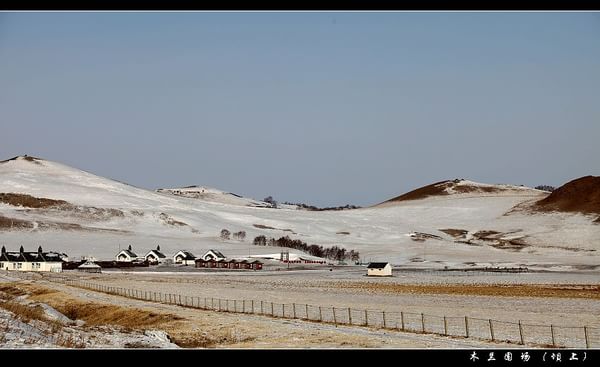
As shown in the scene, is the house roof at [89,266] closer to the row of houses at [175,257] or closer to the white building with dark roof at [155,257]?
the row of houses at [175,257]

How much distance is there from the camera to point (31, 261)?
142m

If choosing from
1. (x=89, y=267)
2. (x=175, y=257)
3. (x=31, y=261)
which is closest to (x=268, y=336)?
(x=89, y=267)

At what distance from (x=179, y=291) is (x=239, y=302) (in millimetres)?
17233

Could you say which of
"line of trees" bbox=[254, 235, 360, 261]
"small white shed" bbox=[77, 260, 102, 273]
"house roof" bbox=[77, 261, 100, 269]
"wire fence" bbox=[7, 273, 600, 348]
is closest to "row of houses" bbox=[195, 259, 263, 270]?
"house roof" bbox=[77, 261, 100, 269]

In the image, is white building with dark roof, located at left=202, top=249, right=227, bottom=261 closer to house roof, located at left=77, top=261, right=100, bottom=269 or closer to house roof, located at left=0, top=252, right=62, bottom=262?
house roof, located at left=77, top=261, right=100, bottom=269

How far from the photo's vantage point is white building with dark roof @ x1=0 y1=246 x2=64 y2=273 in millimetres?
138000

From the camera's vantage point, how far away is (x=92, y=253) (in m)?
170

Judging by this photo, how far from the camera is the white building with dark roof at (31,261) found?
13800 centimetres

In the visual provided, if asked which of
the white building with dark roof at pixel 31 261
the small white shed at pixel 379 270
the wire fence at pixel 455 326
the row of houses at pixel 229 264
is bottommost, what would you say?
the wire fence at pixel 455 326

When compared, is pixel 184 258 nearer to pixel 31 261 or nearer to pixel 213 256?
pixel 213 256

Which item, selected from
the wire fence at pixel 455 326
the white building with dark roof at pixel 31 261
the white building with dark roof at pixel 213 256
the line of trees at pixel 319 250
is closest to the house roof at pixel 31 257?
the white building with dark roof at pixel 31 261
